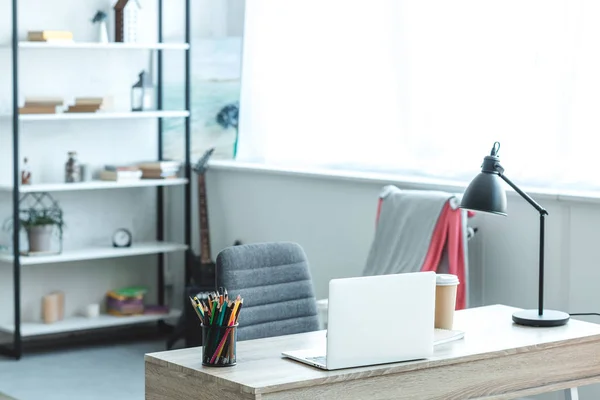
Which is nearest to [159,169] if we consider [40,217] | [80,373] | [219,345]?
[40,217]

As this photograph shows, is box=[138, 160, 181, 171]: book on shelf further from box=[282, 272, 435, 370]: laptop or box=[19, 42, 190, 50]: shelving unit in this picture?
box=[282, 272, 435, 370]: laptop

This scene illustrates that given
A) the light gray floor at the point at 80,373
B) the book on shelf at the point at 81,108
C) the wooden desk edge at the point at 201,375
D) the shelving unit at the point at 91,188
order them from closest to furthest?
the wooden desk edge at the point at 201,375 < the light gray floor at the point at 80,373 < the shelving unit at the point at 91,188 < the book on shelf at the point at 81,108

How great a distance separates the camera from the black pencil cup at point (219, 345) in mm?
2873

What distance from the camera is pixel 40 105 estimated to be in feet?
19.2

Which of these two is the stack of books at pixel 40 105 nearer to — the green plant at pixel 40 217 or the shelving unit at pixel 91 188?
the shelving unit at pixel 91 188

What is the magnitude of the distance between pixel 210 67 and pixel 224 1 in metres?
0.44

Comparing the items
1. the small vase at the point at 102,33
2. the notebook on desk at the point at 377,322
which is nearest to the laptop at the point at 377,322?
the notebook on desk at the point at 377,322

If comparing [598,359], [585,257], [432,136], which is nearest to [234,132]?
[432,136]

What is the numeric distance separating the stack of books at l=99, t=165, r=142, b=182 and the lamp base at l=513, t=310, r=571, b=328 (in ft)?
10.4

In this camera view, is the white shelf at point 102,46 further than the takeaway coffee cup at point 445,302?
Yes

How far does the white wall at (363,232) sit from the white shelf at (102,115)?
394 mm

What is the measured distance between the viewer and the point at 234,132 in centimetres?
670

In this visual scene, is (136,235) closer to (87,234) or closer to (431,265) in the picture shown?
(87,234)

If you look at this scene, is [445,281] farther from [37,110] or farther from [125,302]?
[125,302]
